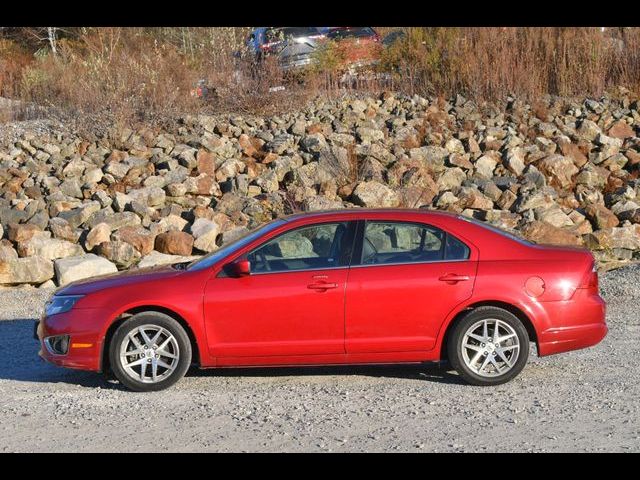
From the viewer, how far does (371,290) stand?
7918mm

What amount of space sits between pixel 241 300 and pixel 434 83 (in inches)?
615

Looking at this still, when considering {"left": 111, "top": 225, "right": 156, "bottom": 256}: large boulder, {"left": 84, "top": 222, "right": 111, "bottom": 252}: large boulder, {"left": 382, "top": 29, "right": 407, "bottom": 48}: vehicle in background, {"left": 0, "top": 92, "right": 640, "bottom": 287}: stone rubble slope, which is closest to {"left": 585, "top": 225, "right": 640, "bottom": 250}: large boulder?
{"left": 0, "top": 92, "right": 640, "bottom": 287}: stone rubble slope

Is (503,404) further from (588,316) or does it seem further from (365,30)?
(365,30)

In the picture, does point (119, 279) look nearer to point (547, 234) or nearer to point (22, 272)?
point (22, 272)

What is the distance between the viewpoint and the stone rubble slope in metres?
15.7

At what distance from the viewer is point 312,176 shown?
18.5 meters

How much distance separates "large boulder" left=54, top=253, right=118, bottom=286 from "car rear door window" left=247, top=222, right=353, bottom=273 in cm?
637

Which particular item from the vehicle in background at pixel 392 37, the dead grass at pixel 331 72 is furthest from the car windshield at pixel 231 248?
the vehicle in background at pixel 392 37

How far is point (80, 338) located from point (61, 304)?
39cm

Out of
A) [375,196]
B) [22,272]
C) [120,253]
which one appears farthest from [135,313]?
[375,196]

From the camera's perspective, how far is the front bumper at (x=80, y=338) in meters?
8.02

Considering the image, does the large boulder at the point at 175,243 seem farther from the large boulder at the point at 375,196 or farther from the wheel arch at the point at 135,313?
the wheel arch at the point at 135,313

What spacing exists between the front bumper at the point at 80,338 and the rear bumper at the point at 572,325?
3601mm

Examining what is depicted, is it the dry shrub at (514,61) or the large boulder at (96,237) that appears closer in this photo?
the large boulder at (96,237)
